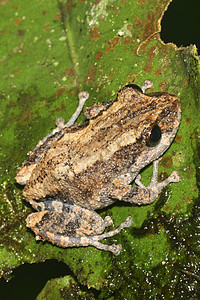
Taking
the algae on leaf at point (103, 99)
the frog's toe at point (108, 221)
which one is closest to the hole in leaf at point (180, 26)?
the algae on leaf at point (103, 99)

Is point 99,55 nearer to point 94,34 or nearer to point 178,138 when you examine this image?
point 94,34

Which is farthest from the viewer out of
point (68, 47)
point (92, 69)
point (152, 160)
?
point (68, 47)

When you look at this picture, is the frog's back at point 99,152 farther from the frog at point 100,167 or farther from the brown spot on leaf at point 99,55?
the brown spot on leaf at point 99,55

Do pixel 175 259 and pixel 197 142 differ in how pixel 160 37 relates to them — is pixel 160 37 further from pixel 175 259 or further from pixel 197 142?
pixel 175 259

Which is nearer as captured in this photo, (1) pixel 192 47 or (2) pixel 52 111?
(1) pixel 192 47

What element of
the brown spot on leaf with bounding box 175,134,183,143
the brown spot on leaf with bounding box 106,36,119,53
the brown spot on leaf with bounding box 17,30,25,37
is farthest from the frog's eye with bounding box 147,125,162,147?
the brown spot on leaf with bounding box 17,30,25,37

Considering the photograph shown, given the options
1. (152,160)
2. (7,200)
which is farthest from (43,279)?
(152,160)

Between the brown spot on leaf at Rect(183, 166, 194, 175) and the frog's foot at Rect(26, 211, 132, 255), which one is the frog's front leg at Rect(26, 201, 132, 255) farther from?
the brown spot on leaf at Rect(183, 166, 194, 175)
